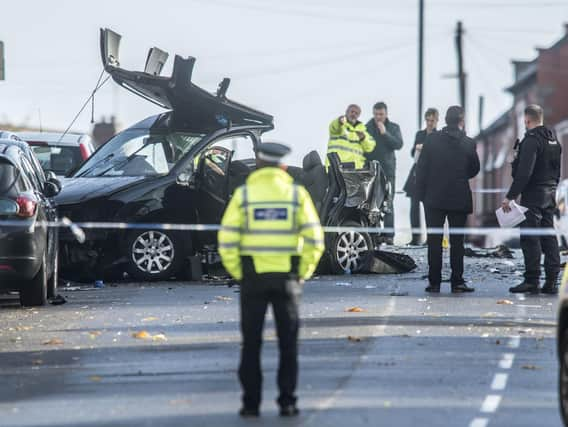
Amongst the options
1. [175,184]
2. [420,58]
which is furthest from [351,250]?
[420,58]

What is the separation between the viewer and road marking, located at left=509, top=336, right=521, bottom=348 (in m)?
12.8

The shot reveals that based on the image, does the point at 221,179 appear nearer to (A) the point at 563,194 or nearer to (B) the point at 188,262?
(B) the point at 188,262

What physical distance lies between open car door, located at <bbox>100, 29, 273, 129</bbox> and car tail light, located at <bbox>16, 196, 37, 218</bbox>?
4004mm

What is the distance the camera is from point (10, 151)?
16.2m

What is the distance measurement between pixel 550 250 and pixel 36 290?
530cm

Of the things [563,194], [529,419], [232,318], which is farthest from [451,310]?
[563,194]

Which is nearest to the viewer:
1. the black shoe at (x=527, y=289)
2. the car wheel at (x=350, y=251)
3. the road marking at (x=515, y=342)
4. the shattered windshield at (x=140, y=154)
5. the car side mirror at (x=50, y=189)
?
the road marking at (x=515, y=342)

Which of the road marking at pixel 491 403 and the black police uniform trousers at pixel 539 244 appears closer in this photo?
the road marking at pixel 491 403

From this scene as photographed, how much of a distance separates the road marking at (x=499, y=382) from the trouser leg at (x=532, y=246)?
6.14 metres

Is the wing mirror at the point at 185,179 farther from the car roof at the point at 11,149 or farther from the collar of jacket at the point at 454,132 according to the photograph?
the collar of jacket at the point at 454,132

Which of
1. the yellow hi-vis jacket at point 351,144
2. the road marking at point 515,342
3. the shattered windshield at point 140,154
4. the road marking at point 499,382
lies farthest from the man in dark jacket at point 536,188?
the road marking at point 499,382

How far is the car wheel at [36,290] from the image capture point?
16.1 m

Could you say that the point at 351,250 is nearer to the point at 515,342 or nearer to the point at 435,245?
the point at 435,245

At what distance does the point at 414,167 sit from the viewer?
2539 centimetres
